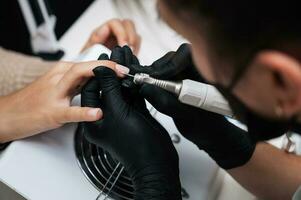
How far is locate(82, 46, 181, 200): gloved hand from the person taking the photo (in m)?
0.71

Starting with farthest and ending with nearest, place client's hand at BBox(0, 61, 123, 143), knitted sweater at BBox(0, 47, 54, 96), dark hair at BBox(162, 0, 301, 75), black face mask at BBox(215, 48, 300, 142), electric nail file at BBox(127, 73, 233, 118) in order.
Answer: knitted sweater at BBox(0, 47, 54, 96) < client's hand at BBox(0, 61, 123, 143) < electric nail file at BBox(127, 73, 233, 118) < black face mask at BBox(215, 48, 300, 142) < dark hair at BBox(162, 0, 301, 75)

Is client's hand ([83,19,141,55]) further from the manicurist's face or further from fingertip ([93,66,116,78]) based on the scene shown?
the manicurist's face

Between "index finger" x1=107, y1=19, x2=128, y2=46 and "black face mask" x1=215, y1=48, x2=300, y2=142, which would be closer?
"black face mask" x1=215, y1=48, x2=300, y2=142

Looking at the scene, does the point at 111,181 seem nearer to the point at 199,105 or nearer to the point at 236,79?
the point at 199,105

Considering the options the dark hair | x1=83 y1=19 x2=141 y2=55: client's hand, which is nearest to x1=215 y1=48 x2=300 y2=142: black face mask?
the dark hair

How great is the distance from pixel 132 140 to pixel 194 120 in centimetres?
12

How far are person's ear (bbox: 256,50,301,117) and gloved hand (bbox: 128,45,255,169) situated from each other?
304 mm

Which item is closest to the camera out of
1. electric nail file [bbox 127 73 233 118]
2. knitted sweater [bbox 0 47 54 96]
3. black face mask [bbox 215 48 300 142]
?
black face mask [bbox 215 48 300 142]

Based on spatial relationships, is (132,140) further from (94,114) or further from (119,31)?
(119,31)

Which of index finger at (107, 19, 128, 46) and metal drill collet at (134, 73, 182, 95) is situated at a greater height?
metal drill collet at (134, 73, 182, 95)

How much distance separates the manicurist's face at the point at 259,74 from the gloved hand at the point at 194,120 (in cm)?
22

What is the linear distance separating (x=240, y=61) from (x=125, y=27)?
0.64 m

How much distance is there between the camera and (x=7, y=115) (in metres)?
0.84

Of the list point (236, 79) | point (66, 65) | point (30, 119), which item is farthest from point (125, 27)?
point (236, 79)
